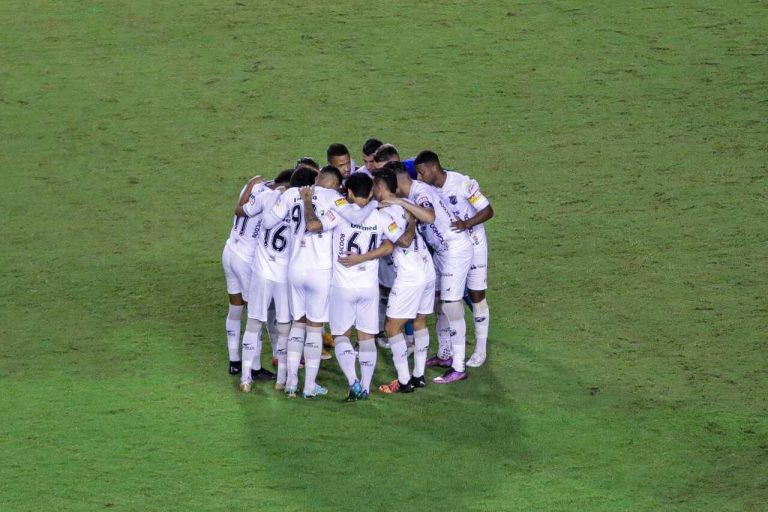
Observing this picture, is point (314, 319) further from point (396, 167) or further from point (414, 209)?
point (396, 167)

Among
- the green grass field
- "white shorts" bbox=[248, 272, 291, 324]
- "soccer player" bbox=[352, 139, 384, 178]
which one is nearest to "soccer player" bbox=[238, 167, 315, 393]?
"white shorts" bbox=[248, 272, 291, 324]

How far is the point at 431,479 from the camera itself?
9398mm

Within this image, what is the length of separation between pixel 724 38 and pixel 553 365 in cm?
1033

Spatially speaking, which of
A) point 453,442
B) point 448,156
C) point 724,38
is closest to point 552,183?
point 448,156

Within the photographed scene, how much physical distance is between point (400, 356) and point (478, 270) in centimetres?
113

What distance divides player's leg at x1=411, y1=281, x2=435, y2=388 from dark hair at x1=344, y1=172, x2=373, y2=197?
3.28 feet

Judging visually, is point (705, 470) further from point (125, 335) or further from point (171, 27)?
point (171, 27)

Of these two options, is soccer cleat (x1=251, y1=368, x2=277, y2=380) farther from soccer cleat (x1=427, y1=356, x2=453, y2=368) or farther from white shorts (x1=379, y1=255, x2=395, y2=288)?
soccer cleat (x1=427, y1=356, x2=453, y2=368)

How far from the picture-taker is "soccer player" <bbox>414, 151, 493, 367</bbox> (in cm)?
1105

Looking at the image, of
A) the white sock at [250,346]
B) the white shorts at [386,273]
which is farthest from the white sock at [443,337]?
the white sock at [250,346]

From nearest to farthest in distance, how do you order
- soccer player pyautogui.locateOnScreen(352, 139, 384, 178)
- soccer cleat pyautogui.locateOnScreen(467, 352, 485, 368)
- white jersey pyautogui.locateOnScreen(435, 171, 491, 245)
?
white jersey pyautogui.locateOnScreen(435, 171, 491, 245) < soccer player pyautogui.locateOnScreen(352, 139, 384, 178) < soccer cleat pyautogui.locateOnScreen(467, 352, 485, 368)

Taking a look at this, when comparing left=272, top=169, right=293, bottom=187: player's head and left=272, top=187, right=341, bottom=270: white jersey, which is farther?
left=272, top=169, right=293, bottom=187: player's head

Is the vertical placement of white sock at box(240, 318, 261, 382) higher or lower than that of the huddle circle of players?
lower

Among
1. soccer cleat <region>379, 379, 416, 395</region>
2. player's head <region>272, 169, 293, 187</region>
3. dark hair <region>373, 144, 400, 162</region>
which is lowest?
soccer cleat <region>379, 379, 416, 395</region>
